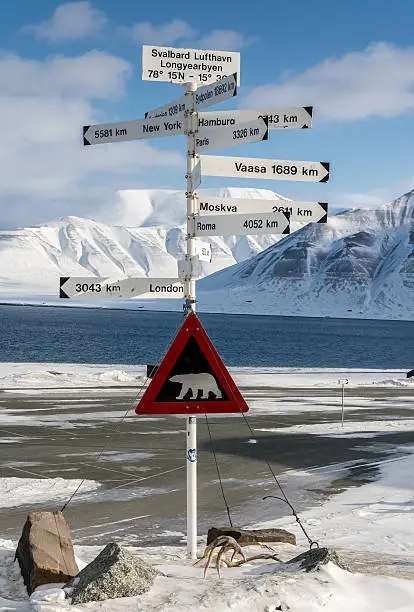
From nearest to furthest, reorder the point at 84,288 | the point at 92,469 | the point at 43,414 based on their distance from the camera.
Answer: the point at 84,288, the point at 92,469, the point at 43,414

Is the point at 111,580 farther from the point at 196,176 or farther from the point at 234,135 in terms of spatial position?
the point at 234,135

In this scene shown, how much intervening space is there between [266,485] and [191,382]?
7.10 m

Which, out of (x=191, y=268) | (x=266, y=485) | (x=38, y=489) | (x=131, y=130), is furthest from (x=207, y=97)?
(x=266, y=485)

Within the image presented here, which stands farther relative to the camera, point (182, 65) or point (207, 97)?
point (182, 65)

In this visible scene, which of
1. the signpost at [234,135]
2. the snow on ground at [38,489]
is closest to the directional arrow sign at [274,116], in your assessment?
the signpost at [234,135]

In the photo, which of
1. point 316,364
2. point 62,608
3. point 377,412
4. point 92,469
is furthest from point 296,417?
point 316,364

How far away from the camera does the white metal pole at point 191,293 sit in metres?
7.64

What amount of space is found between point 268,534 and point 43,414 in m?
16.5

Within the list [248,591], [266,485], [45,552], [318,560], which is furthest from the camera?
[266,485]

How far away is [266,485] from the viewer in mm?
13758

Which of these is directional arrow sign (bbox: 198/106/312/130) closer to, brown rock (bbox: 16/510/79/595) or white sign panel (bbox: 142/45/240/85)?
white sign panel (bbox: 142/45/240/85)

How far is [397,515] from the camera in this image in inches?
431

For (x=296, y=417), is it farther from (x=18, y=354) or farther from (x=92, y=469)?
(x=18, y=354)

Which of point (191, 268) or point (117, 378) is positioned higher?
point (191, 268)
